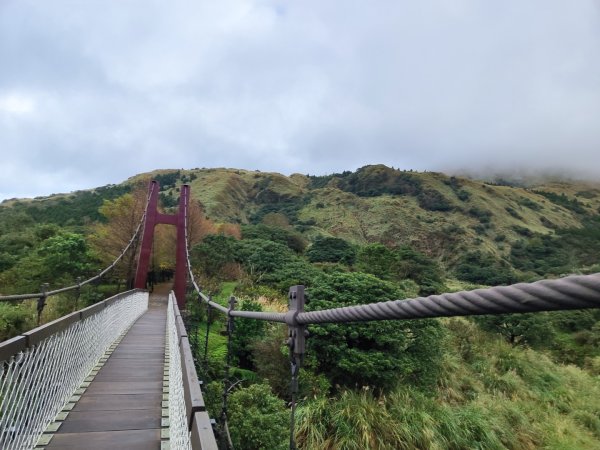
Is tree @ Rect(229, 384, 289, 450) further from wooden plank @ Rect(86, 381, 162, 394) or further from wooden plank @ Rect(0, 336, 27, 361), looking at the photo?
wooden plank @ Rect(0, 336, 27, 361)

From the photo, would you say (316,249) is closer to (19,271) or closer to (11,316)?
(19,271)

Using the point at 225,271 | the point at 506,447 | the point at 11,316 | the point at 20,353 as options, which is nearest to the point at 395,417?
the point at 506,447

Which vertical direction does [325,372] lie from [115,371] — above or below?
below

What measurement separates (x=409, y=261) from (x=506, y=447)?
49.2 ft

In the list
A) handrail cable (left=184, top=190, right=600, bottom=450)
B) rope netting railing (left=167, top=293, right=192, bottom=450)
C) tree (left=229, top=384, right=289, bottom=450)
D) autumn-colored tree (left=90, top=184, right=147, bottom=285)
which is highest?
autumn-colored tree (left=90, top=184, right=147, bottom=285)

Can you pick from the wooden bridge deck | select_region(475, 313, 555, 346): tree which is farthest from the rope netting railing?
select_region(475, 313, 555, 346): tree

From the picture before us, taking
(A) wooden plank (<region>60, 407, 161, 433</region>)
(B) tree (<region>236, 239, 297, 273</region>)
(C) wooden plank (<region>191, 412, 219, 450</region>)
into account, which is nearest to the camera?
(C) wooden plank (<region>191, 412, 219, 450</region>)

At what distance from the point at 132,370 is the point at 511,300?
4.66 m

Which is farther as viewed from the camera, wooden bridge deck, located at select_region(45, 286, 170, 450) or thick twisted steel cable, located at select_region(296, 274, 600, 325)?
wooden bridge deck, located at select_region(45, 286, 170, 450)

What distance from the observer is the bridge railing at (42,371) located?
1943 mm

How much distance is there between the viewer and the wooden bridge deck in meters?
2.62

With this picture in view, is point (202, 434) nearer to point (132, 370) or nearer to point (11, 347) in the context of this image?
point (11, 347)

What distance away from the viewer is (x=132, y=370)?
4.45 metres

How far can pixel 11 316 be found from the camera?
833 centimetres
